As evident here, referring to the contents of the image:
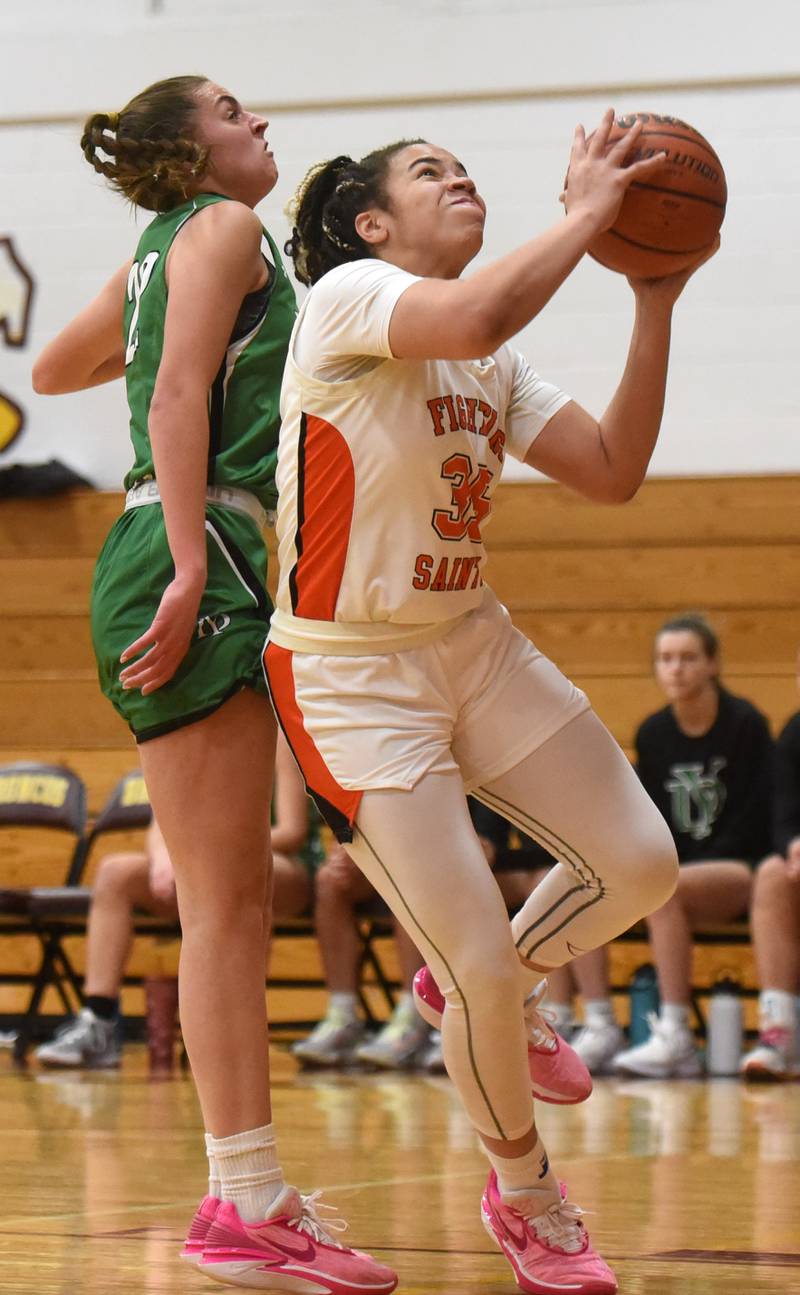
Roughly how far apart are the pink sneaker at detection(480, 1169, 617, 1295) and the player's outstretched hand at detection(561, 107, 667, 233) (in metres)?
1.33

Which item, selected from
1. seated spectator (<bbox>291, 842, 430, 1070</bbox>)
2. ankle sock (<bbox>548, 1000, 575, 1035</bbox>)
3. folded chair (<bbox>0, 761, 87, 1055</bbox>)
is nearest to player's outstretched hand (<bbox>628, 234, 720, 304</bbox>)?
seated spectator (<bbox>291, 842, 430, 1070</bbox>)

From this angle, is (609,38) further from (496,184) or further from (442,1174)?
(442,1174)

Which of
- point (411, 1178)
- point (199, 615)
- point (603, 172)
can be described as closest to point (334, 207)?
point (603, 172)

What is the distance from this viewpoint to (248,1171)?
7.80ft

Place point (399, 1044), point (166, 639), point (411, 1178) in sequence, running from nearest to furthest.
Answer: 1. point (166, 639)
2. point (411, 1178)
3. point (399, 1044)

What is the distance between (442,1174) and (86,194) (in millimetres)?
6154

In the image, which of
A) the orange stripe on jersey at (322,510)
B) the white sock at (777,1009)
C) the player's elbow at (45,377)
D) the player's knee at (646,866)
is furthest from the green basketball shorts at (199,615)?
the white sock at (777,1009)

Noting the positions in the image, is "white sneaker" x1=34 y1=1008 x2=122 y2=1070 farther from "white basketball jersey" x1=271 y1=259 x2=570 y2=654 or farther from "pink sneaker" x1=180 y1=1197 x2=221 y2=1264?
"white basketball jersey" x1=271 y1=259 x2=570 y2=654

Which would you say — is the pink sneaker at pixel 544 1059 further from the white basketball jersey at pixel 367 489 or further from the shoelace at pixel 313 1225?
the white basketball jersey at pixel 367 489

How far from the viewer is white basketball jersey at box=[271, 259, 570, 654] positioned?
2.37m

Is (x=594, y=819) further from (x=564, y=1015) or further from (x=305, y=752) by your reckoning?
(x=564, y=1015)

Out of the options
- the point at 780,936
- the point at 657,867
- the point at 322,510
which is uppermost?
the point at 322,510

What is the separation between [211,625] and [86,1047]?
3.99 m

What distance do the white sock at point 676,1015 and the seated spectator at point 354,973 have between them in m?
0.64
